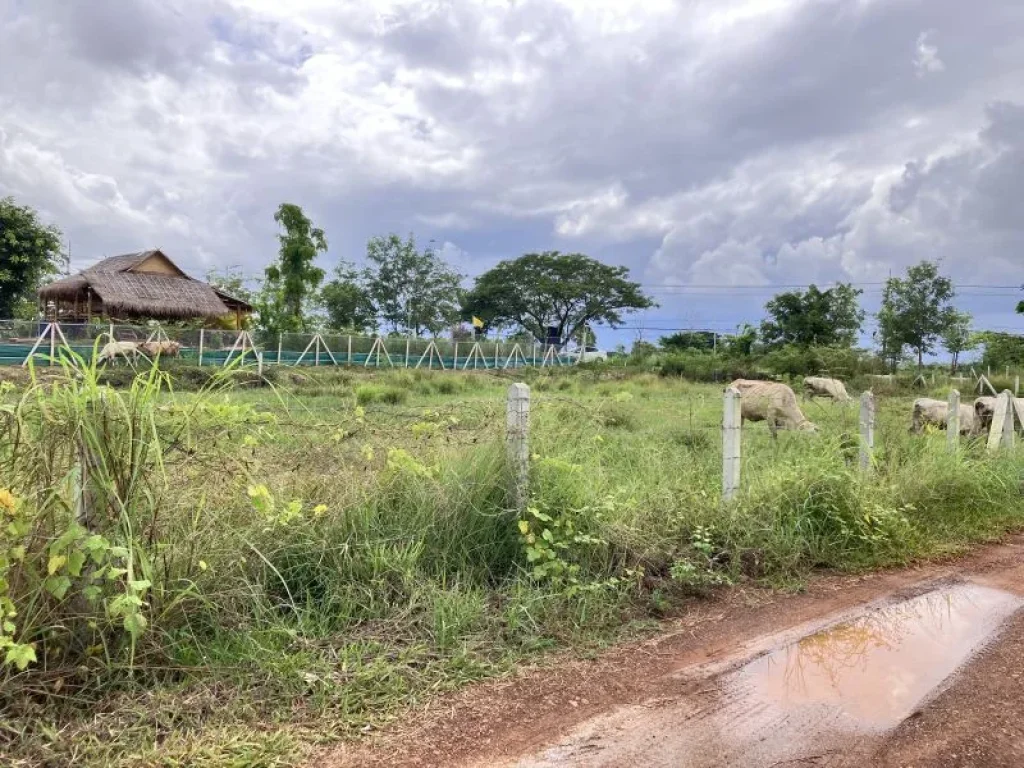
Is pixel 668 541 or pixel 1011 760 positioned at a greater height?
pixel 668 541

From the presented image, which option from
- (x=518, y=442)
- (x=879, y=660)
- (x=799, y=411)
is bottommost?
(x=879, y=660)

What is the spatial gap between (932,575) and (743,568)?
1388 mm

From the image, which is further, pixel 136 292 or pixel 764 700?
pixel 136 292

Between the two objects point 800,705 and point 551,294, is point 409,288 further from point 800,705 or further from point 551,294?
point 800,705

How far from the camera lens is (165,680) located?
9.27 ft

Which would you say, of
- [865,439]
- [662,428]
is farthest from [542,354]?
[865,439]

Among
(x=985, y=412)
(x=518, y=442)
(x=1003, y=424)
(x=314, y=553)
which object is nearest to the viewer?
(x=314, y=553)

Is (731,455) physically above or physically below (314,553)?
above

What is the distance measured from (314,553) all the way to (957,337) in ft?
120

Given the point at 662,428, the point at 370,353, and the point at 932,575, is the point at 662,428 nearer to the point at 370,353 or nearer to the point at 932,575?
the point at 932,575

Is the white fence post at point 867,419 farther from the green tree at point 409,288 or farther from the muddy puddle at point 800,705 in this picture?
the green tree at point 409,288

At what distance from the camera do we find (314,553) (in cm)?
364

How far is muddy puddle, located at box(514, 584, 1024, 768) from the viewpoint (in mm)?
2594

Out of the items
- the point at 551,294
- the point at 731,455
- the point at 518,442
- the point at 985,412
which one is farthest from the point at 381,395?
the point at 551,294
